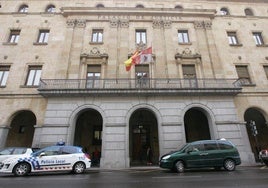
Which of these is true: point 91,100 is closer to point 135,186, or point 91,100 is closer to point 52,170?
point 52,170

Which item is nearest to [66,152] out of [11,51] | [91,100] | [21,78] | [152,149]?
[91,100]

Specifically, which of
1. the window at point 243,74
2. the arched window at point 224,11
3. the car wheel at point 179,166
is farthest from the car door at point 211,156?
the arched window at point 224,11

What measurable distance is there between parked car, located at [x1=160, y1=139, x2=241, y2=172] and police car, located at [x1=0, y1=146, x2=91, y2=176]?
525cm

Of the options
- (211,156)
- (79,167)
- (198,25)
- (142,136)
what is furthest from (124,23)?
(211,156)

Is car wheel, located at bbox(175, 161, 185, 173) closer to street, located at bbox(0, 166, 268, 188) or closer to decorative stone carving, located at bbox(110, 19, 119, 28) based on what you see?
street, located at bbox(0, 166, 268, 188)

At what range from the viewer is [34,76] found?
16.8m

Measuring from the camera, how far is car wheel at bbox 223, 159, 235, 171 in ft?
35.0

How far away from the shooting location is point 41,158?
33.0 ft

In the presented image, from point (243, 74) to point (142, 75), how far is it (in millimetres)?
10631

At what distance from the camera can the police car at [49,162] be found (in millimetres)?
9664

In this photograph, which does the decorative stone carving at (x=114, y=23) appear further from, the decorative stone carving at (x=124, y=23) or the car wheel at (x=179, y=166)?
the car wheel at (x=179, y=166)

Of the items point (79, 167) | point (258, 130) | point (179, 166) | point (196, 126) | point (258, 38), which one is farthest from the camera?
point (258, 38)

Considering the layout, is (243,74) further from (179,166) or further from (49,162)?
(49,162)

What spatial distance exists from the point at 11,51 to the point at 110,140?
1418 cm
